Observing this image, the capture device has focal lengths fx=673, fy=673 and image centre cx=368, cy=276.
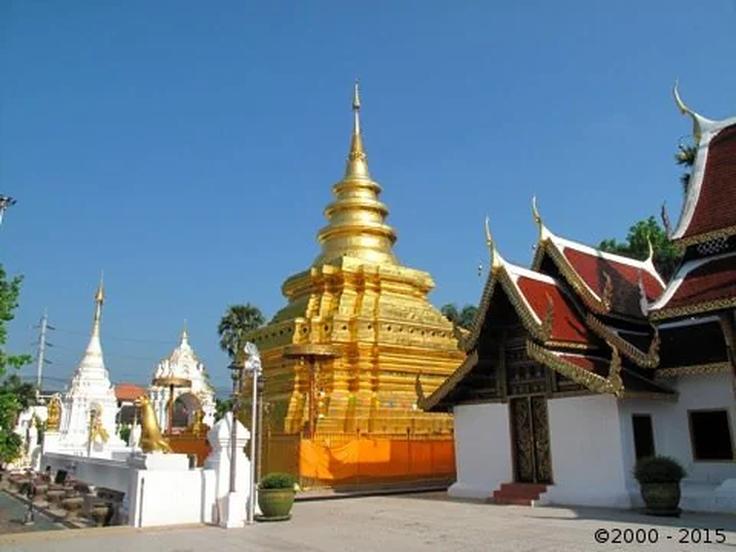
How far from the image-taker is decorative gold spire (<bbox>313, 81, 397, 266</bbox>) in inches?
1007

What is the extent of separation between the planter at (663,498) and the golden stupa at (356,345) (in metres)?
9.13

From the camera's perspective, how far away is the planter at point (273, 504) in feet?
35.4

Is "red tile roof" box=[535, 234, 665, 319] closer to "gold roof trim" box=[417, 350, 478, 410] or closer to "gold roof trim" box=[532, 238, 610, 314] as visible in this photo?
"gold roof trim" box=[532, 238, 610, 314]

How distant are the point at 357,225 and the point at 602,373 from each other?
1522 cm

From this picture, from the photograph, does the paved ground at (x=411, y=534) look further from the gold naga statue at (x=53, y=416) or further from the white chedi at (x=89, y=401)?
the white chedi at (x=89, y=401)

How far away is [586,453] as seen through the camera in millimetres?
11883

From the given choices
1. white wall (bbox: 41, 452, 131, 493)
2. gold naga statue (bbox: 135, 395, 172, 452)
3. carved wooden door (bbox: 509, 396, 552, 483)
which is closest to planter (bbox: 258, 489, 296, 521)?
gold naga statue (bbox: 135, 395, 172, 452)

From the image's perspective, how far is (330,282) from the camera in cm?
2362

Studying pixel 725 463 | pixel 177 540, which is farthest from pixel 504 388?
pixel 177 540

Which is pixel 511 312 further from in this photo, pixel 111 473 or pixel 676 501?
pixel 111 473

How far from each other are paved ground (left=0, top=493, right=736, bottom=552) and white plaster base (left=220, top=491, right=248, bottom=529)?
0.30m

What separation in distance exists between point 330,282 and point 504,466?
11.6 metres

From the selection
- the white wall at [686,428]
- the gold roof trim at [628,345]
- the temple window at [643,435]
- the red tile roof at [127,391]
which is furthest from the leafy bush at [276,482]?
the red tile roof at [127,391]

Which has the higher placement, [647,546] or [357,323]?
[357,323]
